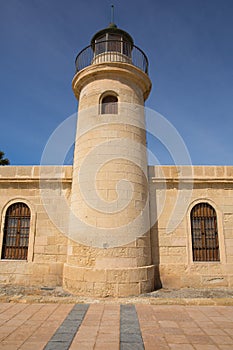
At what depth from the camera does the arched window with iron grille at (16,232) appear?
7.76 m

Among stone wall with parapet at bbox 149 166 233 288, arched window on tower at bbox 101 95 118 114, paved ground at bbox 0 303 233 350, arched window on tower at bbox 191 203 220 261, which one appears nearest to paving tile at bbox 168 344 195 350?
paved ground at bbox 0 303 233 350

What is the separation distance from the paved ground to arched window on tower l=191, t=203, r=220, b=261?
83.6 inches

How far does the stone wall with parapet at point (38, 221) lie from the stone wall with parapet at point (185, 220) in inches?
113

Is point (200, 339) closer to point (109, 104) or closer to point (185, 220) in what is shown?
point (185, 220)

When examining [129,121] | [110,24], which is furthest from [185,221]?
[110,24]

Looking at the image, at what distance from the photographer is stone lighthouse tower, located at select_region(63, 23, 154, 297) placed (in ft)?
20.5

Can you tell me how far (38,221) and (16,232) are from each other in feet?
2.51

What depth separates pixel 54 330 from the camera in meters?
4.11

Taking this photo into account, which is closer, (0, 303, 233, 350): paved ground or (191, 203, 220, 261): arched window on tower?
(0, 303, 233, 350): paved ground

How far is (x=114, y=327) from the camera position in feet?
13.9

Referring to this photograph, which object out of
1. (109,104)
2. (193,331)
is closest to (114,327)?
(193,331)

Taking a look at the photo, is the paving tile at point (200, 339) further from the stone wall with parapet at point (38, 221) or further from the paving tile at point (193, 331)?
the stone wall with parapet at point (38, 221)

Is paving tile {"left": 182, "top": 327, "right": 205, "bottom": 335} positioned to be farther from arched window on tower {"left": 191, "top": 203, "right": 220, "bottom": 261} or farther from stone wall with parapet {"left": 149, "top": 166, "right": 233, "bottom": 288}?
arched window on tower {"left": 191, "top": 203, "right": 220, "bottom": 261}

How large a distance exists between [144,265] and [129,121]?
13.3 feet
